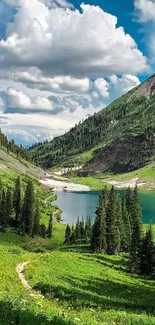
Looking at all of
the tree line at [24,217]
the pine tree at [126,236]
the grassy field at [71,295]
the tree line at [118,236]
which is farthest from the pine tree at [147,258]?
the tree line at [24,217]

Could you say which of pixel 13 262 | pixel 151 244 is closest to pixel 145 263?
pixel 151 244

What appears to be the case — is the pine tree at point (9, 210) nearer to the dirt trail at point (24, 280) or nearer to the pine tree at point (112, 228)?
the pine tree at point (112, 228)

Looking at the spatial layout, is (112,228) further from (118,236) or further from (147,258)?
(147,258)

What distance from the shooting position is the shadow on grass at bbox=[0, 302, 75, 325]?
16562 millimetres

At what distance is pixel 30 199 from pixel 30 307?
Answer: 322ft

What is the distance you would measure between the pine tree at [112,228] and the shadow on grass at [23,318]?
67266 mm

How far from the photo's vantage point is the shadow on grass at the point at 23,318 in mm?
16562

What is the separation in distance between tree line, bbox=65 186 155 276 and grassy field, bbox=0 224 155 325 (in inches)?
188

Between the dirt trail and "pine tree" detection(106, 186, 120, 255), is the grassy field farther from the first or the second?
"pine tree" detection(106, 186, 120, 255)

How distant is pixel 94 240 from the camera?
8362cm

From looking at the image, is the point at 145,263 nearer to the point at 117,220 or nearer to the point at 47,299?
the point at 117,220

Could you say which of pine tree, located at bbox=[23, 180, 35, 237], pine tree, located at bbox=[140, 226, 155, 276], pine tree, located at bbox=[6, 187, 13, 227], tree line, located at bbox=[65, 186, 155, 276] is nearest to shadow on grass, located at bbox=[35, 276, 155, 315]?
pine tree, located at bbox=[140, 226, 155, 276]

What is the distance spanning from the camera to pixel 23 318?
17109 millimetres

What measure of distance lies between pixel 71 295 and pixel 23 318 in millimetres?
13302
